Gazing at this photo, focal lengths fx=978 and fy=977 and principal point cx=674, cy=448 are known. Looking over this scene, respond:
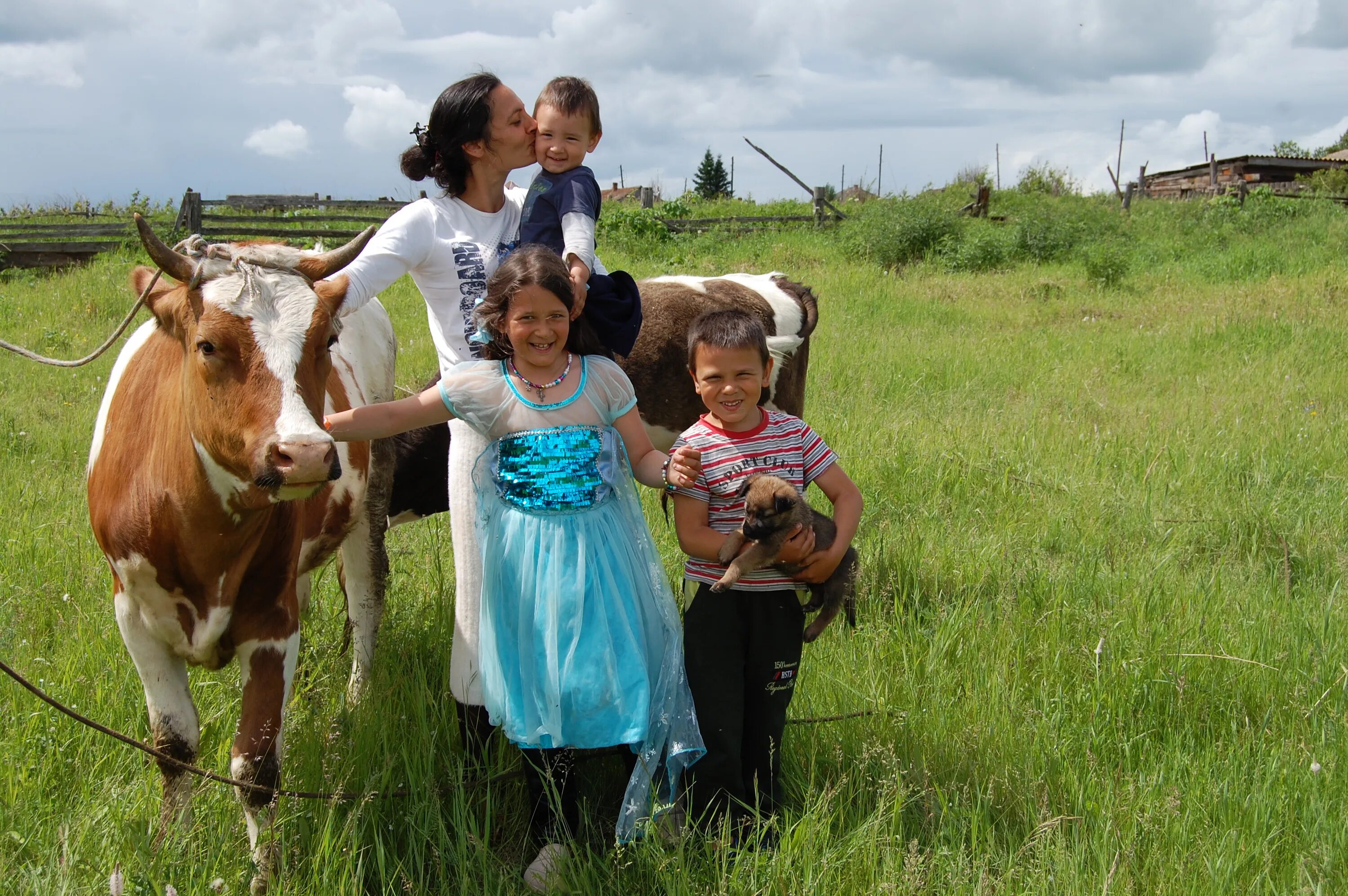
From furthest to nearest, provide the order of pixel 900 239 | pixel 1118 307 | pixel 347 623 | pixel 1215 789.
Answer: pixel 900 239, pixel 1118 307, pixel 347 623, pixel 1215 789

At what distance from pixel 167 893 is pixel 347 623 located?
2022 millimetres

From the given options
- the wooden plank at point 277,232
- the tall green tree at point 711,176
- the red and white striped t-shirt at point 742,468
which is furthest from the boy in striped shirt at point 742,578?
the tall green tree at point 711,176

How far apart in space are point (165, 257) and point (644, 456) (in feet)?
4.46

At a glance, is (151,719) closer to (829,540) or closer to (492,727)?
→ (492,727)

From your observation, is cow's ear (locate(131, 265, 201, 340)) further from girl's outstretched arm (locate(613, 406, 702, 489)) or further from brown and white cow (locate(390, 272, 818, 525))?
brown and white cow (locate(390, 272, 818, 525))

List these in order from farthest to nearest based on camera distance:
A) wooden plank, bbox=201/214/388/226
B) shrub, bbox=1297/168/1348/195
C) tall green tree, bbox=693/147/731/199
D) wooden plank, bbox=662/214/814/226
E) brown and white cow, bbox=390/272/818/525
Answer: tall green tree, bbox=693/147/731/199 → shrub, bbox=1297/168/1348/195 → wooden plank, bbox=662/214/814/226 → wooden plank, bbox=201/214/388/226 → brown and white cow, bbox=390/272/818/525

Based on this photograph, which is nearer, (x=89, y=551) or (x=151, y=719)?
(x=151, y=719)

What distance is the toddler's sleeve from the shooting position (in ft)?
9.29

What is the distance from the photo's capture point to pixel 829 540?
276 centimetres

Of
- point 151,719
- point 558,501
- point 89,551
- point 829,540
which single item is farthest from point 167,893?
point 89,551

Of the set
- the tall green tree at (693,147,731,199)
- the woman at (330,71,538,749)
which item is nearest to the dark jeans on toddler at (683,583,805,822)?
the woman at (330,71,538,749)

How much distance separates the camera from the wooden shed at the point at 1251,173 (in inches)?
1100

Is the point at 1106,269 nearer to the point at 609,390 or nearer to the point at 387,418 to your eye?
the point at 609,390

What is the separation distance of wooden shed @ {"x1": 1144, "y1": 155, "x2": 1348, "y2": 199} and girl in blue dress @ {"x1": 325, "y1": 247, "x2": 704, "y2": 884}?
2925cm
